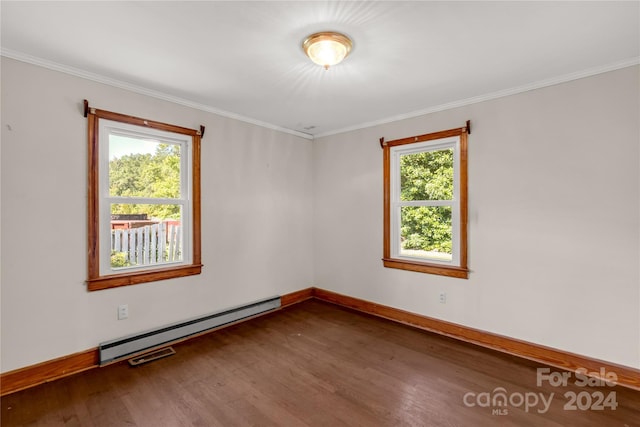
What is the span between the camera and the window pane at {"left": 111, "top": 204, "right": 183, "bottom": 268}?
2.86 meters

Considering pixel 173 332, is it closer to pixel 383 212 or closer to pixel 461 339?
pixel 383 212

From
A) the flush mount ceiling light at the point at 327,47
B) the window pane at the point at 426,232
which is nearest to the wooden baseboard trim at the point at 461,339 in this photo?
the window pane at the point at 426,232

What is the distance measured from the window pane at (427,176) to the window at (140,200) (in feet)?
8.13

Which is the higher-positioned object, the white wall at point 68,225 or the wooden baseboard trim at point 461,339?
the white wall at point 68,225

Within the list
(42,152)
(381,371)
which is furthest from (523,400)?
(42,152)

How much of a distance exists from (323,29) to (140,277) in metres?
2.71

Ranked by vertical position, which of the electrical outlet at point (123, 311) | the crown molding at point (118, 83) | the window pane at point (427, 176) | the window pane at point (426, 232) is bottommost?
the electrical outlet at point (123, 311)

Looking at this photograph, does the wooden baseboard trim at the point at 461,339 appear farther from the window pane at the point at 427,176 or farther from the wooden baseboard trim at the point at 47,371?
the window pane at the point at 427,176

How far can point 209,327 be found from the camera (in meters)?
3.37

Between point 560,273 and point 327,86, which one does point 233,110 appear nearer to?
point 327,86

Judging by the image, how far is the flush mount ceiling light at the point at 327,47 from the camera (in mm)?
2016

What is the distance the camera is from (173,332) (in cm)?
307

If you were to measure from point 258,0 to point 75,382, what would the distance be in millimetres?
3061

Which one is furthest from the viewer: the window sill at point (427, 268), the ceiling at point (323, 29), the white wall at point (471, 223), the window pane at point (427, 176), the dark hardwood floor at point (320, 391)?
the window pane at point (427, 176)
